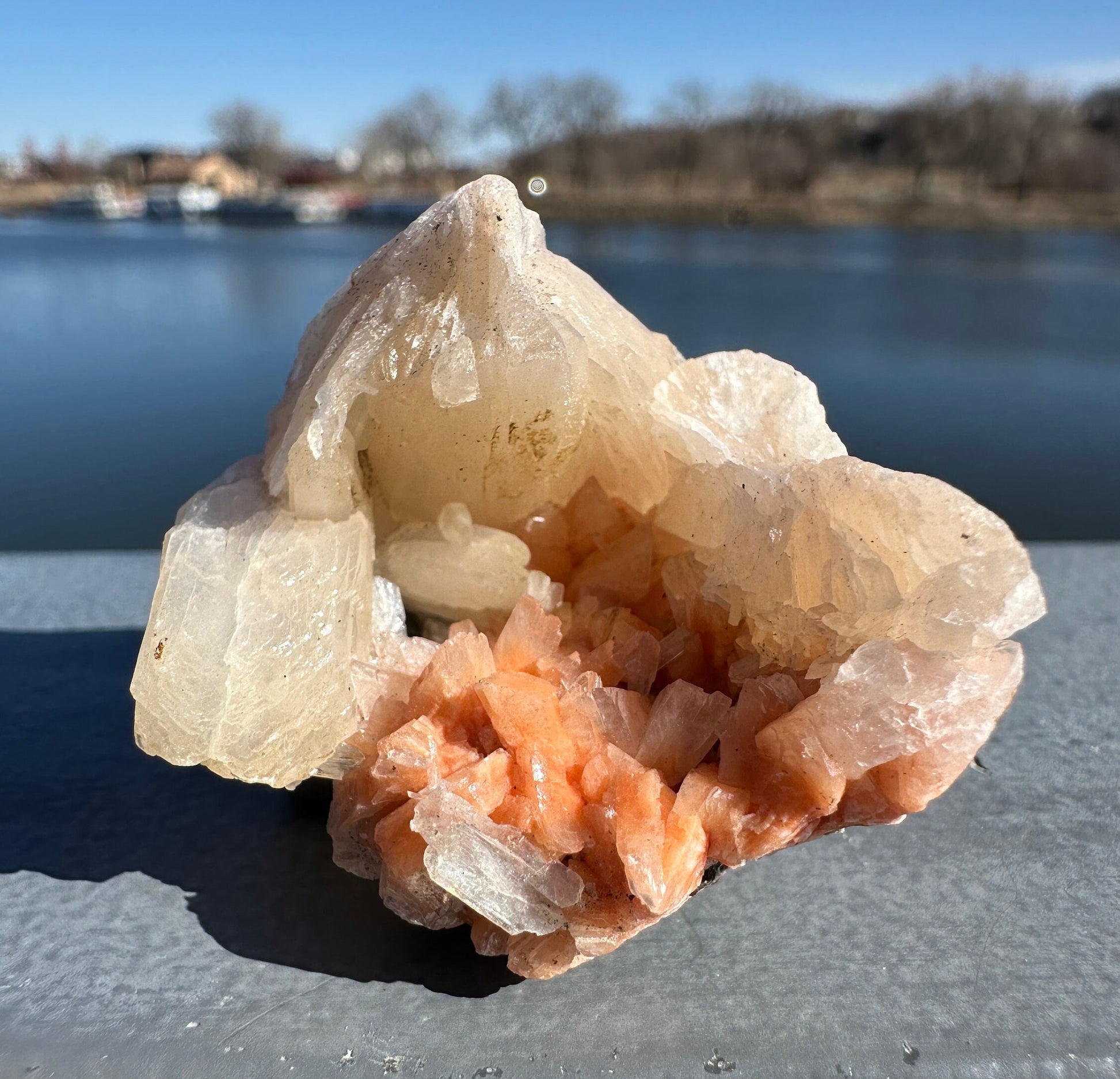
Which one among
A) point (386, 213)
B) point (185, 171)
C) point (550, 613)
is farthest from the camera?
point (185, 171)

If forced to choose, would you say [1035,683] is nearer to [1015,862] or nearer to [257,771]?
[1015,862]

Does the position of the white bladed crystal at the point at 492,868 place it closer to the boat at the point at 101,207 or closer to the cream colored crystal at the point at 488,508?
the cream colored crystal at the point at 488,508

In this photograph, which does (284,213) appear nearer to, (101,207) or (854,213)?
(101,207)

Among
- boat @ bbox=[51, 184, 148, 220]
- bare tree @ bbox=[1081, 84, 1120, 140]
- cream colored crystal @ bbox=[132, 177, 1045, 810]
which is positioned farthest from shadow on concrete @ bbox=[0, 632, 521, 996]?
bare tree @ bbox=[1081, 84, 1120, 140]

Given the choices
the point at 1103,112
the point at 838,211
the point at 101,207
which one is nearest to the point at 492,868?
the point at 838,211

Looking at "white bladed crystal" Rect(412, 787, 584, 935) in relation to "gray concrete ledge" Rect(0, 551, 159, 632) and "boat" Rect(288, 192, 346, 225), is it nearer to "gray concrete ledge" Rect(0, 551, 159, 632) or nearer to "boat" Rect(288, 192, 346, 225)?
"gray concrete ledge" Rect(0, 551, 159, 632)
